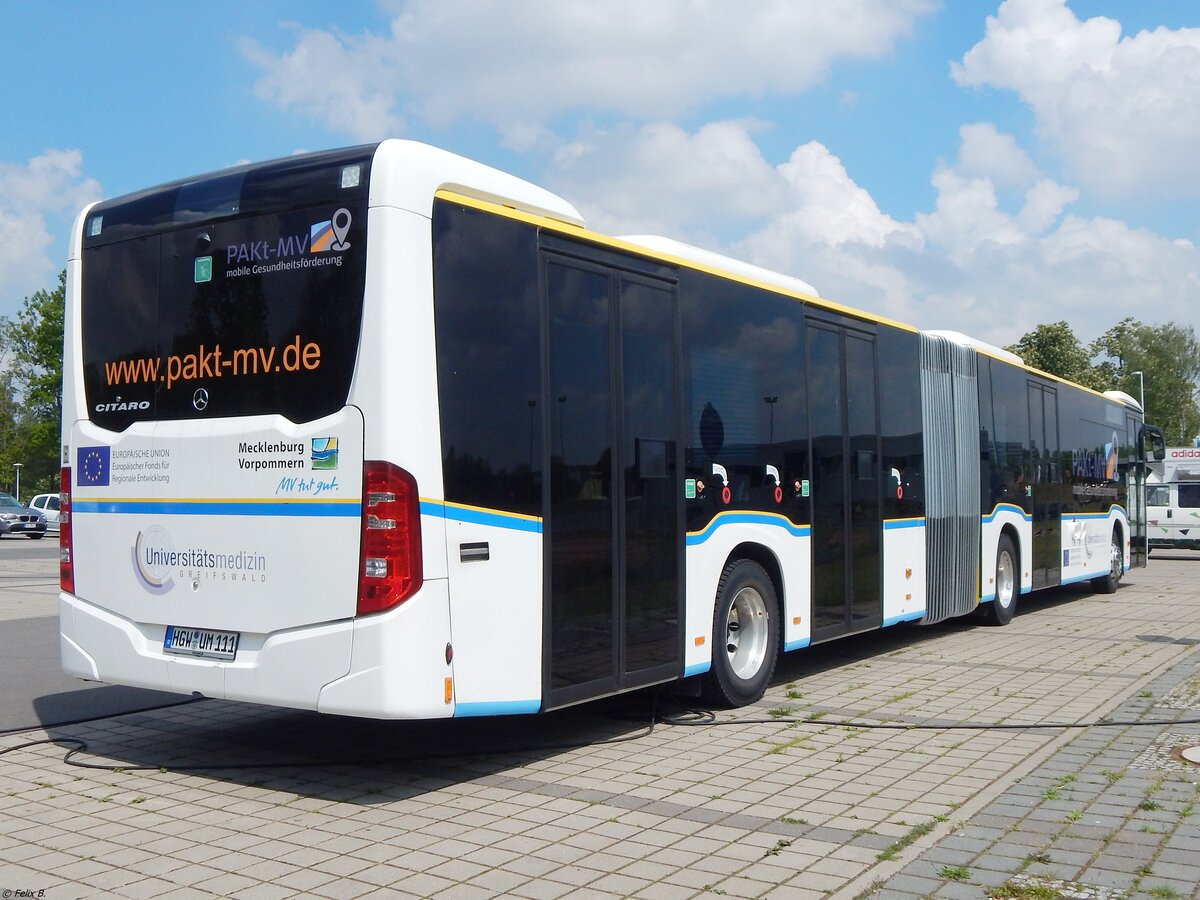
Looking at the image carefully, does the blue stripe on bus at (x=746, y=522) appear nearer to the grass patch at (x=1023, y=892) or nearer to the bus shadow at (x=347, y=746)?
the bus shadow at (x=347, y=746)

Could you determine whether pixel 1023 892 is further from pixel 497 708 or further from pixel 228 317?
pixel 228 317

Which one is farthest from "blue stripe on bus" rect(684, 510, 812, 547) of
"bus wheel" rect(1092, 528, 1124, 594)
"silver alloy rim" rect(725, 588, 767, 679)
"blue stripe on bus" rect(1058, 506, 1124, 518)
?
"bus wheel" rect(1092, 528, 1124, 594)

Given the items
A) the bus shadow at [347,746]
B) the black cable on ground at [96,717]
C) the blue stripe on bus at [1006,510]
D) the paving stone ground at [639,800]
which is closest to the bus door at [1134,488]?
the blue stripe on bus at [1006,510]

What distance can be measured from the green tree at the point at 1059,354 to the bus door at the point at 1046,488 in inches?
1689

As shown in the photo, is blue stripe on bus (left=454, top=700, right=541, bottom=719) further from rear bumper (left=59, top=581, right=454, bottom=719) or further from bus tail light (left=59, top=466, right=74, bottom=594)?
bus tail light (left=59, top=466, right=74, bottom=594)

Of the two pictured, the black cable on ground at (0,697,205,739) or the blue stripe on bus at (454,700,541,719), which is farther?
the black cable on ground at (0,697,205,739)

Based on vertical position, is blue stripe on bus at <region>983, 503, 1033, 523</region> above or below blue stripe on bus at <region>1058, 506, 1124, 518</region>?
above

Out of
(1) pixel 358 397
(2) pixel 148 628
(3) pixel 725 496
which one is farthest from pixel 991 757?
(2) pixel 148 628

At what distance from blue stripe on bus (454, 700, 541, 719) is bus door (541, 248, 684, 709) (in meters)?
0.17

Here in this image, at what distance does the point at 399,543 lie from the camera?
233 inches

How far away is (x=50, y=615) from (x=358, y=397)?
1088cm

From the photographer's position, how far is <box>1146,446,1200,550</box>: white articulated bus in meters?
30.7

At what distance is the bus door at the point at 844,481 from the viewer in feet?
32.9

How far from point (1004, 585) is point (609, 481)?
883cm
